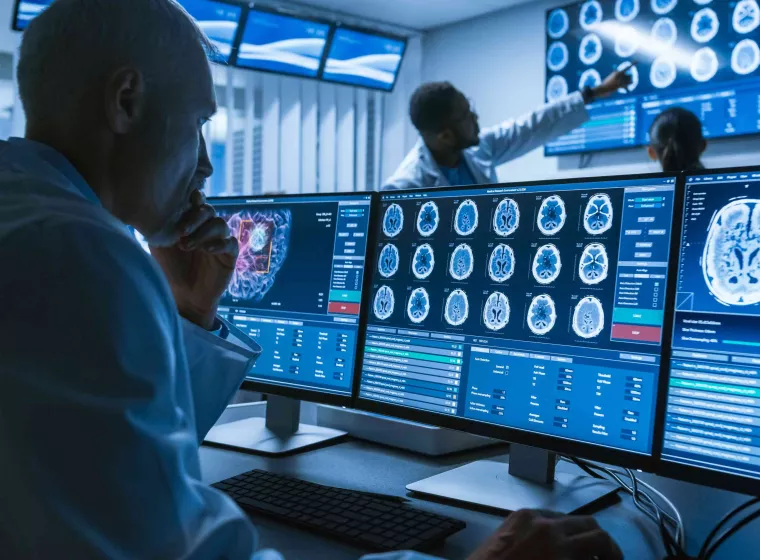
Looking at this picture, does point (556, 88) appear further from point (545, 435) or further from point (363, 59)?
point (545, 435)

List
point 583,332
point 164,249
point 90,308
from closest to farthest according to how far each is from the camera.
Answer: point 90,308
point 583,332
point 164,249

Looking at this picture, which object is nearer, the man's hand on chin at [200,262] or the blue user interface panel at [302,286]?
the man's hand on chin at [200,262]

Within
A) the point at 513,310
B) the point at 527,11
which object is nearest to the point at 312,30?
the point at 527,11

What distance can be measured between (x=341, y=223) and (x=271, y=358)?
30 centimetres

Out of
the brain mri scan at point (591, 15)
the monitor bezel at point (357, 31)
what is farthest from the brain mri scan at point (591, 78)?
the monitor bezel at point (357, 31)

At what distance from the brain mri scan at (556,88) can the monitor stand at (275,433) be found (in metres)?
3.05

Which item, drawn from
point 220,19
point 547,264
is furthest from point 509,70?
point 547,264

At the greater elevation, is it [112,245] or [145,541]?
[112,245]

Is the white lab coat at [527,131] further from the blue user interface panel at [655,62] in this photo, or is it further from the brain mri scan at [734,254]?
the brain mri scan at [734,254]

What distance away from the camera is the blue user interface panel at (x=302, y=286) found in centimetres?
127

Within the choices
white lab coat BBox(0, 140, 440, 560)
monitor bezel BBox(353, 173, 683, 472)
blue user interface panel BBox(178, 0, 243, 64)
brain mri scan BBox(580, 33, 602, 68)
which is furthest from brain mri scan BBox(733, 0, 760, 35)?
white lab coat BBox(0, 140, 440, 560)

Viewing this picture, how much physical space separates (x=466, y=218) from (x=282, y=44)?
329 centimetres

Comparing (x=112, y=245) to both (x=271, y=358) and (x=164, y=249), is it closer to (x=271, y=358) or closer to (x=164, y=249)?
(x=164, y=249)

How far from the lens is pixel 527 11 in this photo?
A: 4219 mm
